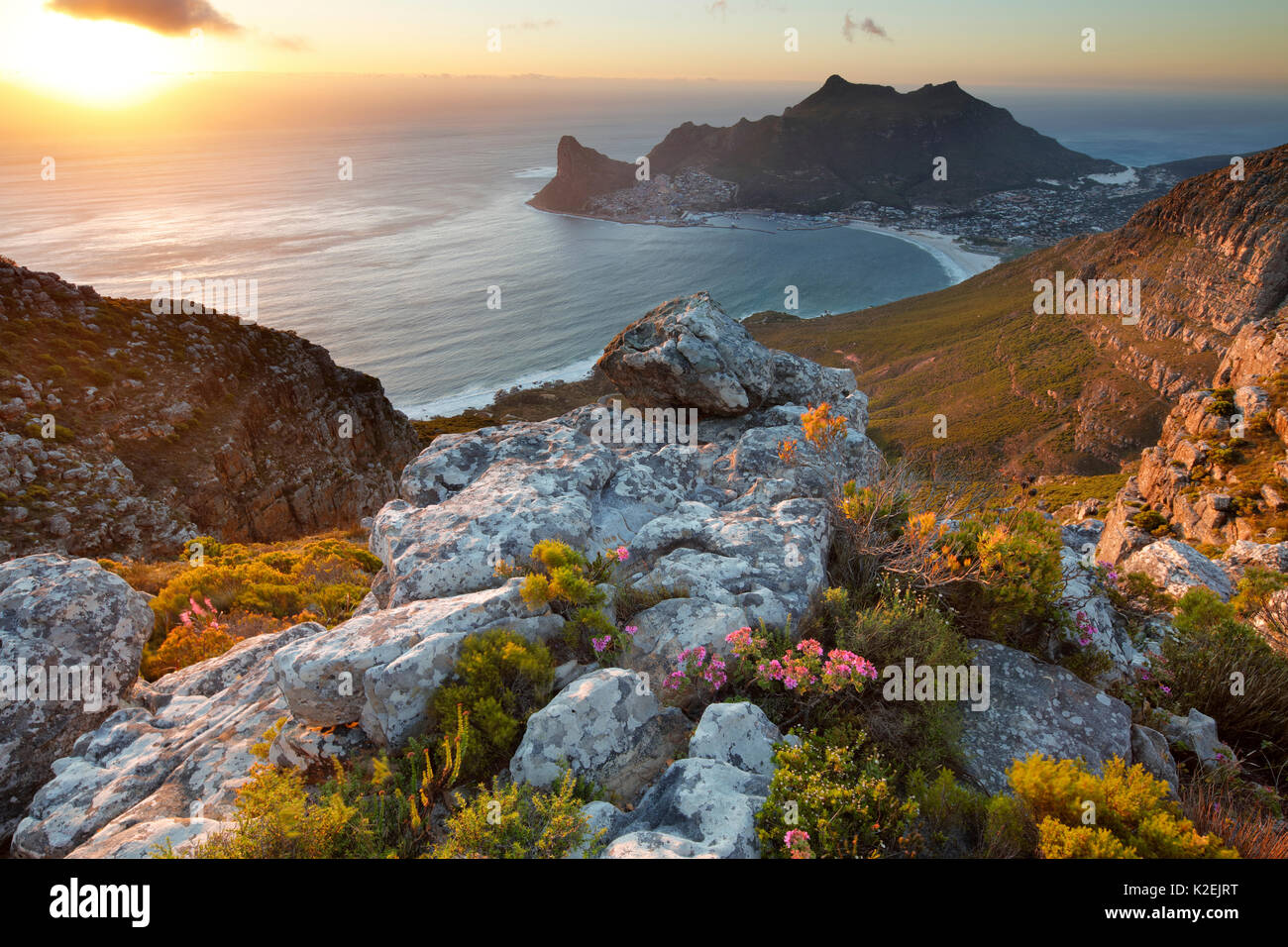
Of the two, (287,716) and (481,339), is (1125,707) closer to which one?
(287,716)

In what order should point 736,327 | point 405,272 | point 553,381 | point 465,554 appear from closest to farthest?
1. point 465,554
2. point 736,327
3. point 553,381
4. point 405,272

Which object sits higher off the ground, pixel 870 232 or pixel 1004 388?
pixel 870 232

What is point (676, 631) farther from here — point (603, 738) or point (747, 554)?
Answer: point (747, 554)

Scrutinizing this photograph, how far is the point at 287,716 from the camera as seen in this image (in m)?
5.30

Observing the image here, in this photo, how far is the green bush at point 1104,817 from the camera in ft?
10.0

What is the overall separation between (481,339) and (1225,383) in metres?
79.3

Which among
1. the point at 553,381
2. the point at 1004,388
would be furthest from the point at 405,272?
the point at 1004,388

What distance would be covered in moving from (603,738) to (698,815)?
0.95 metres

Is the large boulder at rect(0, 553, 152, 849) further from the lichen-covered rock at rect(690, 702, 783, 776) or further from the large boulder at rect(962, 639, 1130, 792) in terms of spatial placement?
the large boulder at rect(962, 639, 1130, 792)

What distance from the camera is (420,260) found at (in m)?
111

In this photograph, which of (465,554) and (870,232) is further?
(870,232)

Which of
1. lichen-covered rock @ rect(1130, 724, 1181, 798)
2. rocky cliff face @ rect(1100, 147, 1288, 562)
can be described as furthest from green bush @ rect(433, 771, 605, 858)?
rocky cliff face @ rect(1100, 147, 1288, 562)

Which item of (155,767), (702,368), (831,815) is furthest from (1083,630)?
(155,767)
